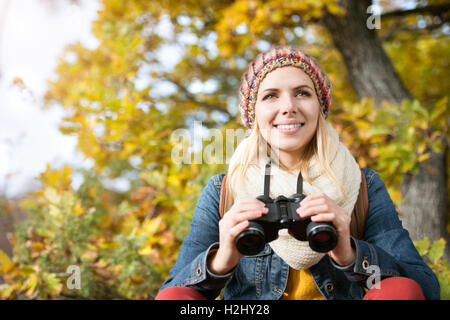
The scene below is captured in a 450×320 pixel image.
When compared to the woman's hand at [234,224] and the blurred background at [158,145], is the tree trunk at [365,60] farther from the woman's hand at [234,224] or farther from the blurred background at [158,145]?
the woman's hand at [234,224]

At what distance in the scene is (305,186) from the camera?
51.3 inches

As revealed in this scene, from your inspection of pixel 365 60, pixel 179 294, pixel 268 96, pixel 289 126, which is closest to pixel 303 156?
pixel 289 126

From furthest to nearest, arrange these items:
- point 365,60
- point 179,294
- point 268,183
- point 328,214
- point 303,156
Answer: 1. point 365,60
2. point 303,156
3. point 268,183
4. point 179,294
5. point 328,214

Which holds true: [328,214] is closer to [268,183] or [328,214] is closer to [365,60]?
[268,183]

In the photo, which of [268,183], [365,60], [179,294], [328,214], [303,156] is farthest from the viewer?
[365,60]

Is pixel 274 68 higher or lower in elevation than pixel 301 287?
higher

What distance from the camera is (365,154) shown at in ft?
9.03

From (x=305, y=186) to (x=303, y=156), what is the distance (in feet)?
0.57

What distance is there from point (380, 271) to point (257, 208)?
446 millimetres

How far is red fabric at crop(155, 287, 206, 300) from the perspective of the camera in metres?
1.08

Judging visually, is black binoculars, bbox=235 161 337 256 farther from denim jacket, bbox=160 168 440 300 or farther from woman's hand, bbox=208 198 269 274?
denim jacket, bbox=160 168 440 300

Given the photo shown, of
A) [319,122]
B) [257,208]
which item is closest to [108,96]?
[319,122]

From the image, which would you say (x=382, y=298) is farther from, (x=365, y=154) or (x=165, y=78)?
(x=165, y=78)

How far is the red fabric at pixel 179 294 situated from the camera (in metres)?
1.08
